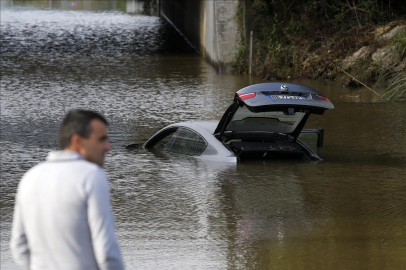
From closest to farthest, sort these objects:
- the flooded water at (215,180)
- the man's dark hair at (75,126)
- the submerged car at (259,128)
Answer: the man's dark hair at (75,126) → the flooded water at (215,180) → the submerged car at (259,128)

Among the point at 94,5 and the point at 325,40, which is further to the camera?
the point at 94,5

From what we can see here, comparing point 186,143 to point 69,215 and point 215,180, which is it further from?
point 69,215

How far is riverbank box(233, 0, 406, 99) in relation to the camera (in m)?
25.2

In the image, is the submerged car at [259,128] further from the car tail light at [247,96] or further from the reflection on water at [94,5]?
the reflection on water at [94,5]

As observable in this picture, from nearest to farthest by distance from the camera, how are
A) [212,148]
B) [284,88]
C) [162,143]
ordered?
[284,88], [212,148], [162,143]

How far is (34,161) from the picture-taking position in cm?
1447

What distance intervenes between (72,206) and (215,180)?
8974 mm

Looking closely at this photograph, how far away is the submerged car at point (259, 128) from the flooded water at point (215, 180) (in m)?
0.27

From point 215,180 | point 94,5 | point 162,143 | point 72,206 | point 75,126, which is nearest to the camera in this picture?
point 72,206

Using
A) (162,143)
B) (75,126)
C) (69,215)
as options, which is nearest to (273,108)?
(162,143)

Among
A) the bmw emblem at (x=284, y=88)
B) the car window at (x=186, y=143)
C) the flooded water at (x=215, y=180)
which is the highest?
the bmw emblem at (x=284, y=88)

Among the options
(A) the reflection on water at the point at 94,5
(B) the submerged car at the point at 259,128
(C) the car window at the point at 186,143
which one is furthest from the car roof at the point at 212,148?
(A) the reflection on water at the point at 94,5

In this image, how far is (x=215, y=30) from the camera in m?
29.8

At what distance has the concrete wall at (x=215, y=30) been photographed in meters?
28.7
